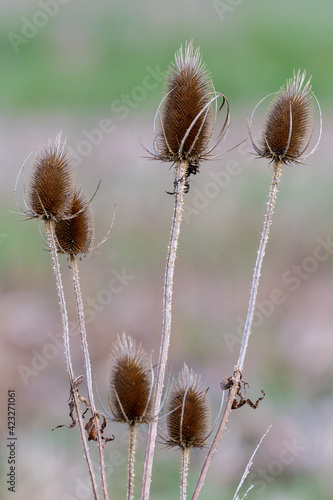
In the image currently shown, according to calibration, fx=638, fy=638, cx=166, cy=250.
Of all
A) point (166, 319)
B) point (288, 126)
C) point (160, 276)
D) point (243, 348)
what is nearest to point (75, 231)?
point (166, 319)

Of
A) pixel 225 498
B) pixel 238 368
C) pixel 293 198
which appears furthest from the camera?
pixel 293 198

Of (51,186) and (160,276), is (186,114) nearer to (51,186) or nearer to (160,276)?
(51,186)

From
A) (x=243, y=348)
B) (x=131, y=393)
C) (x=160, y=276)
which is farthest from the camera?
(x=160, y=276)

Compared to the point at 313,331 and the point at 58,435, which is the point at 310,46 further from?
the point at 58,435

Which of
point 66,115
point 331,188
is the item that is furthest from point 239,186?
point 66,115

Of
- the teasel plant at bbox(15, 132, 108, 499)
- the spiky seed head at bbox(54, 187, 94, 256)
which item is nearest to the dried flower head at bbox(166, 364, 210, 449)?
the teasel plant at bbox(15, 132, 108, 499)

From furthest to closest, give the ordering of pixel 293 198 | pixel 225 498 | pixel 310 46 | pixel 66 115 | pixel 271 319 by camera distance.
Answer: pixel 310 46 < pixel 66 115 < pixel 293 198 < pixel 271 319 < pixel 225 498
